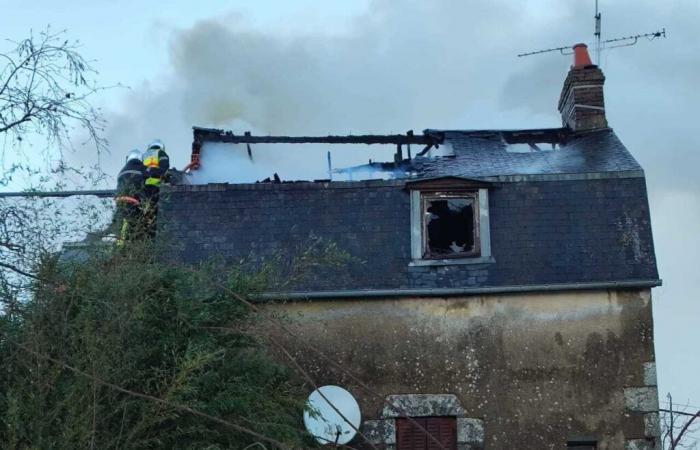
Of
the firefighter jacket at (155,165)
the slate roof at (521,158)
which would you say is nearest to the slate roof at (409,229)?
the slate roof at (521,158)

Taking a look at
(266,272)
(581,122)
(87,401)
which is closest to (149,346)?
(87,401)

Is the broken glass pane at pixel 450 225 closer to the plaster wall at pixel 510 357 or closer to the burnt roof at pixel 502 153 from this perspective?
the burnt roof at pixel 502 153

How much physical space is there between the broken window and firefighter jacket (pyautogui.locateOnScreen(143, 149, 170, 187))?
3.99m

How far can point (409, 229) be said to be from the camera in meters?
12.6

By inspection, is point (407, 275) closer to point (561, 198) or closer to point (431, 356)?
point (431, 356)

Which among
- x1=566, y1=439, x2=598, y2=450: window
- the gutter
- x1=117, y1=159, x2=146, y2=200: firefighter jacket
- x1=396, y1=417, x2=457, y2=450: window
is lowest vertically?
x1=566, y1=439, x2=598, y2=450: window

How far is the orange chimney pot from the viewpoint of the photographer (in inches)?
634

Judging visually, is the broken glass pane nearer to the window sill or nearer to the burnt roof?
the window sill

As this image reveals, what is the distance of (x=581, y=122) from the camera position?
1551 centimetres

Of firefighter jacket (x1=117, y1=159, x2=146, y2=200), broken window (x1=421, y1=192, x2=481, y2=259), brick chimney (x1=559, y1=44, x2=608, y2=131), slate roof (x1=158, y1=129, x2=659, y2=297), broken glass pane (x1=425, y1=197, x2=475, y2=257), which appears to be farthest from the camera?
brick chimney (x1=559, y1=44, x2=608, y2=131)

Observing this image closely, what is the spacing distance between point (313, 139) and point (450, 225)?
13.1ft

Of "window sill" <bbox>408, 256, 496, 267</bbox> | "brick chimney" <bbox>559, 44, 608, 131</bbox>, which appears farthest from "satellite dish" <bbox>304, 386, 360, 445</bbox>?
"brick chimney" <bbox>559, 44, 608, 131</bbox>

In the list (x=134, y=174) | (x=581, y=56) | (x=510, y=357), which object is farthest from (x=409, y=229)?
(x=581, y=56)

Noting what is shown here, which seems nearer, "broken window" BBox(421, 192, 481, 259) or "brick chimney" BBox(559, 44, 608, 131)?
"broken window" BBox(421, 192, 481, 259)
